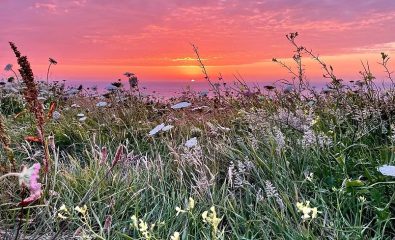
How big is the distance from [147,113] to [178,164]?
241 centimetres

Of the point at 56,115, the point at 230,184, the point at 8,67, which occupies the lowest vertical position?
the point at 230,184

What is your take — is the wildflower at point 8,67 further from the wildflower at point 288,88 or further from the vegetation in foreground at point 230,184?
the wildflower at point 288,88

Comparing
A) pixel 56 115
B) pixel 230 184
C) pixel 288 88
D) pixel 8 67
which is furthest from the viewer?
pixel 8 67

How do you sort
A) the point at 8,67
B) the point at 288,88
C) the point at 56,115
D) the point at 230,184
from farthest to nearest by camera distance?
1. the point at 8,67
2. the point at 56,115
3. the point at 288,88
4. the point at 230,184

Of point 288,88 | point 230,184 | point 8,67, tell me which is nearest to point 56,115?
point 8,67

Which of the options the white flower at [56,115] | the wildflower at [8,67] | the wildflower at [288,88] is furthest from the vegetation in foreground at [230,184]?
the wildflower at [8,67]

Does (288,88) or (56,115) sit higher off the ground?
(288,88)

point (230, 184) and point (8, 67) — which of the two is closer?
point (230, 184)

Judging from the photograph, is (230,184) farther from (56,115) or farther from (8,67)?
(8,67)

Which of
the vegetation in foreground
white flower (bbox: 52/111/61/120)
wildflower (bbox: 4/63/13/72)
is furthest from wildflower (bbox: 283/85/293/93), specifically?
wildflower (bbox: 4/63/13/72)

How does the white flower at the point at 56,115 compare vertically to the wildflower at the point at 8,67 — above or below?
below

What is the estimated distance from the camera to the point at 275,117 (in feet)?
13.8

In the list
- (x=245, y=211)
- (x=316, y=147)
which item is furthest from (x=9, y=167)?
(x=316, y=147)

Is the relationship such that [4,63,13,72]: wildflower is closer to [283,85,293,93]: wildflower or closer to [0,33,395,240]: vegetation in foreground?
[0,33,395,240]: vegetation in foreground
